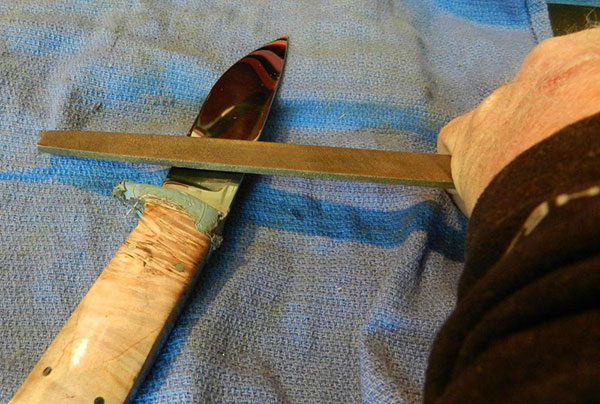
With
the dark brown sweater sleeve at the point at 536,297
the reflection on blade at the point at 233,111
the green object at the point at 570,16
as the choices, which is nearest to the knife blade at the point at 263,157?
the reflection on blade at the point at 233,111

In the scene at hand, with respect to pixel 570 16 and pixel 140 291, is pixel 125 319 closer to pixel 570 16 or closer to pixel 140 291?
pixel 140 291

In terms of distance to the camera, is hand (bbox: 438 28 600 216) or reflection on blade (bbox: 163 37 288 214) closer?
hand (bbox: 438 28 600 216)

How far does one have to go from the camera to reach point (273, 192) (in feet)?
2.05

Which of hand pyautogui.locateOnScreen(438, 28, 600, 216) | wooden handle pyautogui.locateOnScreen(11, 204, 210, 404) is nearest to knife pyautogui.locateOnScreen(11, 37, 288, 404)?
wooden handle pyautogui.locateOnScreen(11, 204, 210, 404)

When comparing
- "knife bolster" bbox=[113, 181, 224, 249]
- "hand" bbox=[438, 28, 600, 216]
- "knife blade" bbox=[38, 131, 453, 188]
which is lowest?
"knife bolster" bbox=[113, 181, 224, 249]

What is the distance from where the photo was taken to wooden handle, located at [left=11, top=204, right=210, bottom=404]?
17.3 inches

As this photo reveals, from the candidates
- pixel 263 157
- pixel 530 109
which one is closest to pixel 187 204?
pixel 263 157

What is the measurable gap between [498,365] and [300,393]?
26 centimetres

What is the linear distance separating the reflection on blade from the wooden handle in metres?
0.05

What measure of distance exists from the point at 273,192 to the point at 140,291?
7.8 inches

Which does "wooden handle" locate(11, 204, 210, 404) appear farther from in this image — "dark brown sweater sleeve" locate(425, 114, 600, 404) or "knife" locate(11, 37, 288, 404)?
"dark brown sweater sleeve" locate(425, 114, 600, 404)

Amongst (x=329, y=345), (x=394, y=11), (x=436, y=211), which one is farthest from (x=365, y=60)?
(x=329, y=345)

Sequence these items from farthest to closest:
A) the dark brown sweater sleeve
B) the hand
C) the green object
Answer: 1. the green object
2. the hand
3. the dark brown sweater sleeve

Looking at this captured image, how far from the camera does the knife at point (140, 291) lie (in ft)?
1.45
